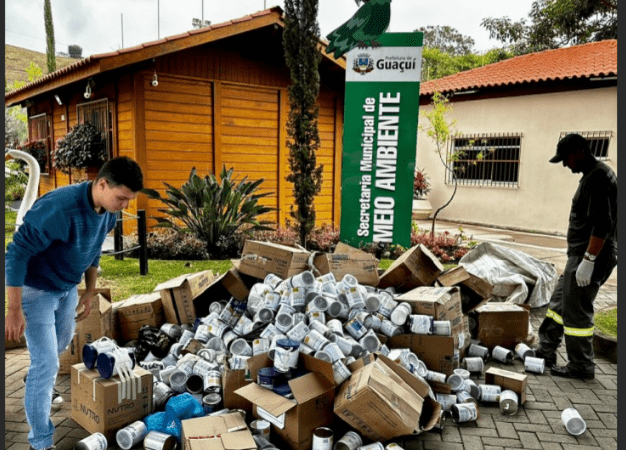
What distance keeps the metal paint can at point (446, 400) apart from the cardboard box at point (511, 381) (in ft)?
1.70

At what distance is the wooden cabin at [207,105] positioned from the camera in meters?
9.83

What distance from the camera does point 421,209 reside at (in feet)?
53.4

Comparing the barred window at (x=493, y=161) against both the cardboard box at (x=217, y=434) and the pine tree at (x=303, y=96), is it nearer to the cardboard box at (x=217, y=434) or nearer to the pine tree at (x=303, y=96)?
the pine tree at (x=303, y=96)

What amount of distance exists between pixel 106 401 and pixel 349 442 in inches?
64.2

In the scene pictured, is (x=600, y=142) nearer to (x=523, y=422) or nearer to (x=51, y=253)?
(x=523, y=422)

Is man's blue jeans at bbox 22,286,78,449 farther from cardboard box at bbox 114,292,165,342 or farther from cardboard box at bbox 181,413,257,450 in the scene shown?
cardboard box at bbox 114,292,165,342

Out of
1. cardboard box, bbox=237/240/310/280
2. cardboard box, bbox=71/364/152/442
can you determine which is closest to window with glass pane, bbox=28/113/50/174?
cardboard box, bbox=237/240/310/280

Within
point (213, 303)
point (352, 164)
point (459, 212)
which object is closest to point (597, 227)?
point (213, 303)

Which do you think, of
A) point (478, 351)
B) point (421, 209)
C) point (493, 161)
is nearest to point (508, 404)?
point (478, 351)

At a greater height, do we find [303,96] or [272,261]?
[303,96]

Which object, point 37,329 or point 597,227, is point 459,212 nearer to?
point 597,227

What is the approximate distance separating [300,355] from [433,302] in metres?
1.49

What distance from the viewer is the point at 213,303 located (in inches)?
200

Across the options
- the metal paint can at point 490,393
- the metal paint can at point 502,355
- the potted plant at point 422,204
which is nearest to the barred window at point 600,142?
the potted plant at point 422,204
